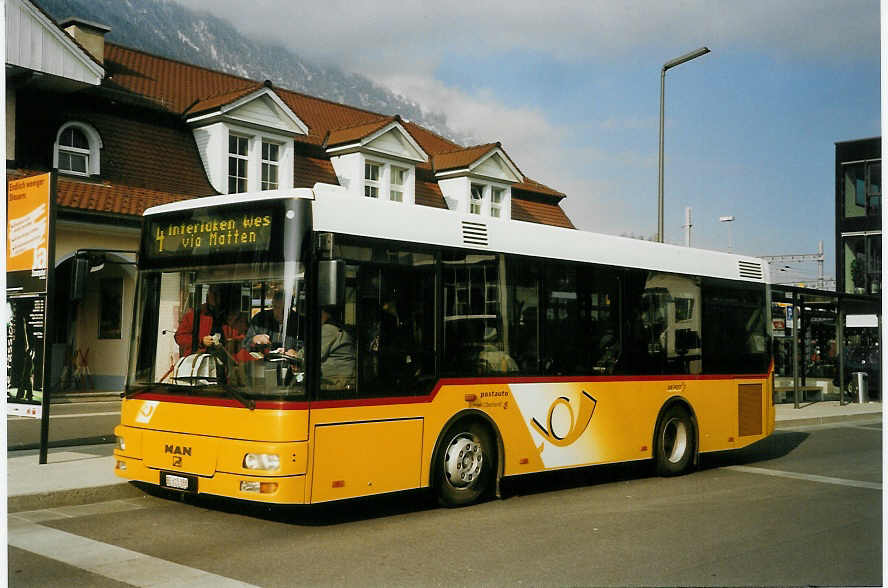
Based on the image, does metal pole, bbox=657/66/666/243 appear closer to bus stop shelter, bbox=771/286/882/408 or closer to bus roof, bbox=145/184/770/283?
bus stop shelter, bbox=771/286/882/408

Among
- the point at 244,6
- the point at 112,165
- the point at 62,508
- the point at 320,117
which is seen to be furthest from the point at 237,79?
the point at 62,508

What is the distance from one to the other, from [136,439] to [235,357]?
1.41 metres

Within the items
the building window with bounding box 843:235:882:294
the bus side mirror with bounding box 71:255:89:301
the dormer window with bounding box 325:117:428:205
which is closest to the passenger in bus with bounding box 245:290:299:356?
the bus side mirror with bounding box 71:255:89:301

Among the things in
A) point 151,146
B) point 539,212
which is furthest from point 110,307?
point 539,212

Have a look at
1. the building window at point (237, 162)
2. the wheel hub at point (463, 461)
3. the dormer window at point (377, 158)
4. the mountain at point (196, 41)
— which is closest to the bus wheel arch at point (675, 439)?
the wheel hub at point (463, 461)

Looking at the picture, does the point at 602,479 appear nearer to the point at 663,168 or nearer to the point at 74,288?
the point at 74,288

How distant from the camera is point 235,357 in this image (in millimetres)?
7980

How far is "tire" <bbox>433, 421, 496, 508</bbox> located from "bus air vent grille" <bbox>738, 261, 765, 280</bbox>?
564cm

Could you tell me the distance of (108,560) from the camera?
676 cm

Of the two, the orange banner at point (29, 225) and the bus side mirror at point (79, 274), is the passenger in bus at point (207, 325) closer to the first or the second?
the bus side mirror at point (79, 274)

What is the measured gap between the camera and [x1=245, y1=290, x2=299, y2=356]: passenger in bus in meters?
7.75

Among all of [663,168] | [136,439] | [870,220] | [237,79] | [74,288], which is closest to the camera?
[136,439]

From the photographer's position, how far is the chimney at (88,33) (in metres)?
24.7

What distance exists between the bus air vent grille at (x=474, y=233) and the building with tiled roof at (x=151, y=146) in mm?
13793
